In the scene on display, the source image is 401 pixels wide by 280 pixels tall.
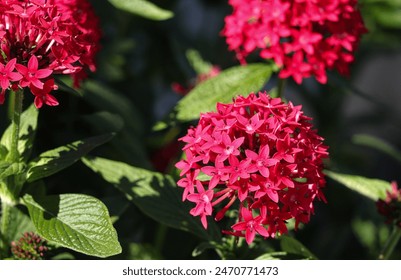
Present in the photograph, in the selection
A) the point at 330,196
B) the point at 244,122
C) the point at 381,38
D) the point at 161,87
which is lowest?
the point at 330,196

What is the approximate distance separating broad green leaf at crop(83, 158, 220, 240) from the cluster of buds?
0.62 ft

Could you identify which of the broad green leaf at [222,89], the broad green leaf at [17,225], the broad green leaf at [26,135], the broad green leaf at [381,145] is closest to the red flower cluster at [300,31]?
the broad green leaf at [222,89]

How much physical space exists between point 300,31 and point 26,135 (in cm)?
66

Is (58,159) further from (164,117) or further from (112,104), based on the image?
(112,104)

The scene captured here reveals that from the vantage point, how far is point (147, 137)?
2174mm

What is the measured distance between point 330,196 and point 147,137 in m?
0.77

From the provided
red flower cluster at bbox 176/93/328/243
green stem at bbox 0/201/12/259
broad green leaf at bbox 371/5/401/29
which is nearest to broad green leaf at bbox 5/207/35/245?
green stem at bbox 0/201/12/259

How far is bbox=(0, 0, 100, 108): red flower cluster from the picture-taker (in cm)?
125

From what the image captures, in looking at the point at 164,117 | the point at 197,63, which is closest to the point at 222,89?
the point at 164,117

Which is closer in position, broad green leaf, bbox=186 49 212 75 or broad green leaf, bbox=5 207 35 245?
broad green leaf, bbox=5 207 35 245

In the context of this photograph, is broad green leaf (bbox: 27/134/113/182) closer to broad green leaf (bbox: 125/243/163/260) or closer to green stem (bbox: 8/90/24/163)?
green stem (bbox: 8/90/24/163)

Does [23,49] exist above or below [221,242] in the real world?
above
